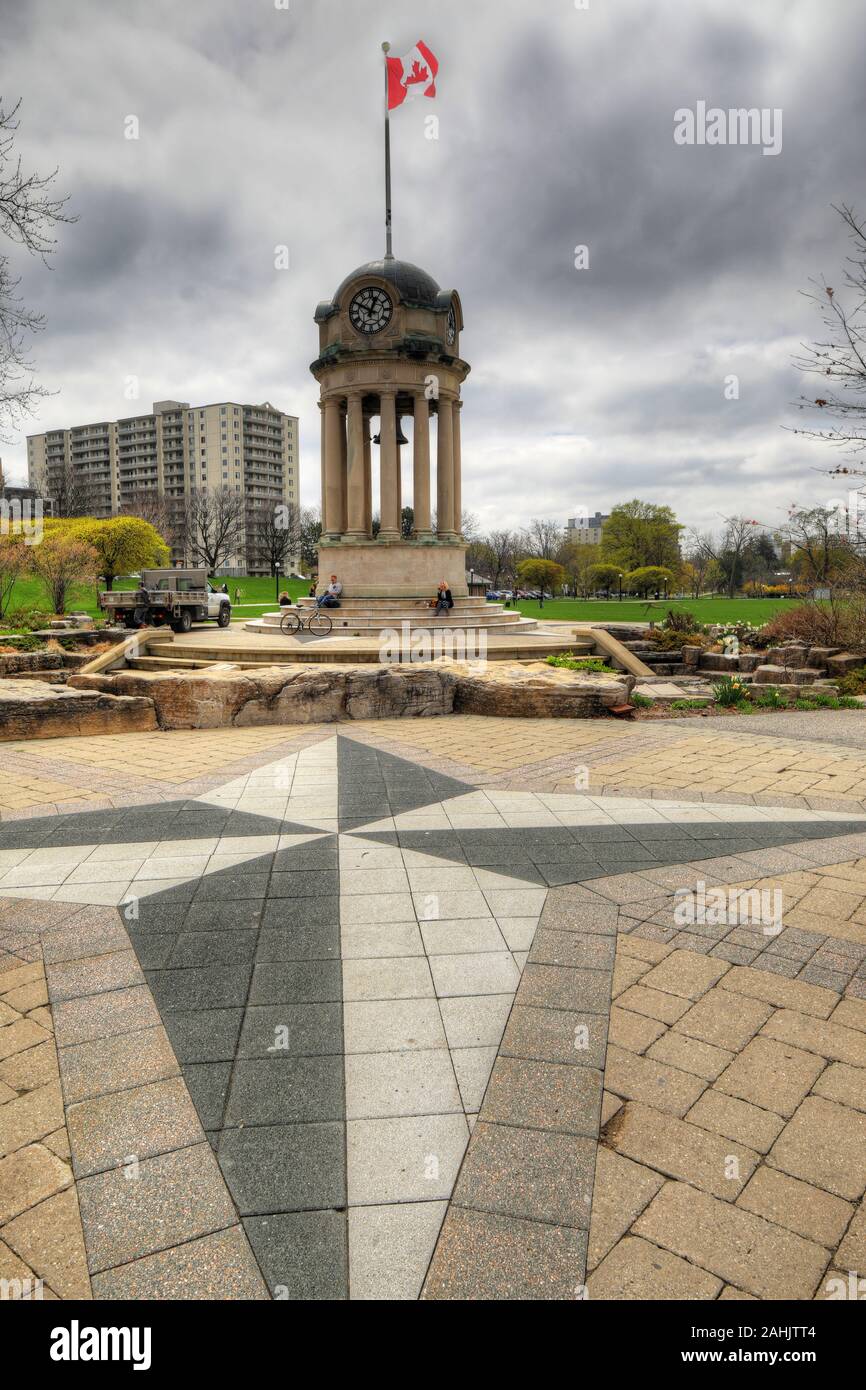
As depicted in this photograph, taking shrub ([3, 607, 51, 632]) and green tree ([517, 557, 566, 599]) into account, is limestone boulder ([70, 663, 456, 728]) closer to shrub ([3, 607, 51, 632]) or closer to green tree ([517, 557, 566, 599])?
shrub ([3, 607, 51, 632])

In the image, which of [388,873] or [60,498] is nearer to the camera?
[388,873]

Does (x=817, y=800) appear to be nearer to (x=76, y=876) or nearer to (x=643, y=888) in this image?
(x=643, y=888)

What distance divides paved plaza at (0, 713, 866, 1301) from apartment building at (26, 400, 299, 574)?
363 feet

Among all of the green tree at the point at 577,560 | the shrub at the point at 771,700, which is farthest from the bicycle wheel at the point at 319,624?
the green tree at the point at 577,560

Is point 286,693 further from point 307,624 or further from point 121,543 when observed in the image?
point 121,543

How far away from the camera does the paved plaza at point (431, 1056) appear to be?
7.06ft

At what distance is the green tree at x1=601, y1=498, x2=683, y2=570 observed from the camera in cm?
9056

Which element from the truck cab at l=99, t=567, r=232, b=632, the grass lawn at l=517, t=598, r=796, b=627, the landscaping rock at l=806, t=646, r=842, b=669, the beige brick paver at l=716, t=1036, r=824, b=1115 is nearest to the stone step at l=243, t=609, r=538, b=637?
the truck cab at l=99, t=567, r=232, b=632

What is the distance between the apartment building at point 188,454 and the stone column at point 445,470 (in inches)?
3453

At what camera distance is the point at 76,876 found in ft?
16.1

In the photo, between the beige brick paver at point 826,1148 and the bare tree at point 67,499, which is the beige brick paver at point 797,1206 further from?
the bare tree at point 67,499
